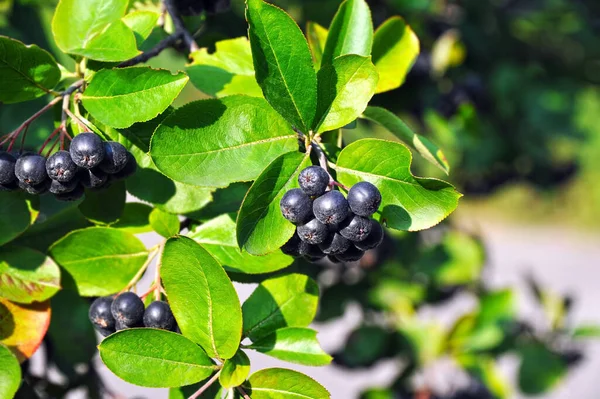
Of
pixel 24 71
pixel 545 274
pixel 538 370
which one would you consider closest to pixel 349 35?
pixel 24 71

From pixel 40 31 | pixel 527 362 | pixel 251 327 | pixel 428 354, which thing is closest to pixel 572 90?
pixel 527 362

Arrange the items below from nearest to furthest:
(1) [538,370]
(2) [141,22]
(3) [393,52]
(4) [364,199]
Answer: (4) [364,199] → (2) [141,22] → (3) [393,52] → (1) [538,370]

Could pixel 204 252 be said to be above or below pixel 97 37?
below

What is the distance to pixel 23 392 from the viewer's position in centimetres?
140

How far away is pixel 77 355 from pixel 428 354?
1.43 metres

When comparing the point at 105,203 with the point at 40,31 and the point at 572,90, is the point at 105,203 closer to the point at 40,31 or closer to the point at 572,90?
the point at 40,31

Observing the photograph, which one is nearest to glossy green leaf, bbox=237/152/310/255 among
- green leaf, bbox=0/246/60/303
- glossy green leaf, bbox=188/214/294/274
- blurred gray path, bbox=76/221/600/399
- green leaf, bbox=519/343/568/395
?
glossy green leaf, bbox=188/214/294/274

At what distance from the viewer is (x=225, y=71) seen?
1.12 metres

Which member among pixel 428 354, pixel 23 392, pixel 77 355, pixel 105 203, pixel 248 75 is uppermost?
pixel 248 75

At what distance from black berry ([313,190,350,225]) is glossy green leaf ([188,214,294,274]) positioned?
18cm

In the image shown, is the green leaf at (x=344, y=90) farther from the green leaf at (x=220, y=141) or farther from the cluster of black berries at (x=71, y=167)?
the cluster of black berries at (x=71, y=167)

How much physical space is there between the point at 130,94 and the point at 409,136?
43 cm

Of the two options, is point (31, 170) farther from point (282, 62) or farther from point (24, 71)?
point (282, 62)

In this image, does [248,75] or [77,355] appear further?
[77,355]
